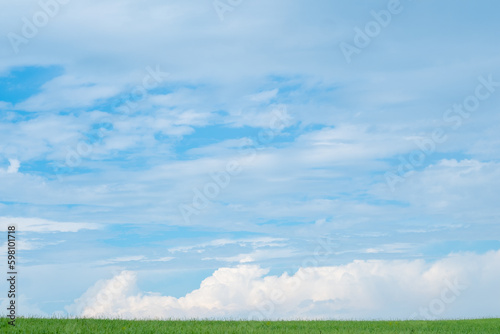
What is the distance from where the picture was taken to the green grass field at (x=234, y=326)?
678 inches

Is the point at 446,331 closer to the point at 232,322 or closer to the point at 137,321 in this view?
the point at 232,322

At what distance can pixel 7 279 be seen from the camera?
1738 centimetres

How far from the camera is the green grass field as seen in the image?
17219 mm

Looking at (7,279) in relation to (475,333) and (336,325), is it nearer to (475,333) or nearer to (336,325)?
(336,325)

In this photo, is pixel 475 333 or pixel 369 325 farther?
pixel 369 325

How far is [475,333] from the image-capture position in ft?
65.0

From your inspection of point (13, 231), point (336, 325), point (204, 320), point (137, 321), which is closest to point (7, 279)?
point (13, 231)

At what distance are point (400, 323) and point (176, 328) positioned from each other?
11013 mm

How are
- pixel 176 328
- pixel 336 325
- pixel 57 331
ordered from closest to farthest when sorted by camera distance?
pixel 57 331, pixel 176 328, pixel 336 325

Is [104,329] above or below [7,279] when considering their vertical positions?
below

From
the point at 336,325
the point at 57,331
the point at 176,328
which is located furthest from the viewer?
the point at 336,325

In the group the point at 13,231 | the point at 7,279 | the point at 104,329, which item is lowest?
the point at 104,329

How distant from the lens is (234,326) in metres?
Answer: 18.9

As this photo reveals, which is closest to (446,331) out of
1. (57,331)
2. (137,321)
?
(137,321)
